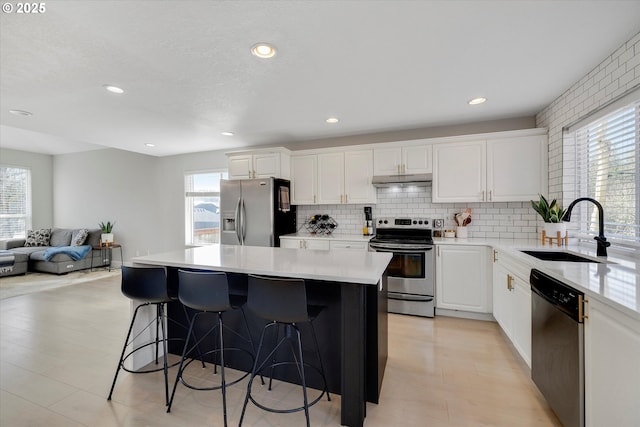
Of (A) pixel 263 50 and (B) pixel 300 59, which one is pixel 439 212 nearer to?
(B) pixel 300 59

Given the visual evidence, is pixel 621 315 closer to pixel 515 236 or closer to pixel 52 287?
pixel 515 236

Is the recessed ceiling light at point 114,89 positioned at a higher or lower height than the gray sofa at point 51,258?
higher

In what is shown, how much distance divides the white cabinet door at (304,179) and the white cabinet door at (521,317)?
2.78m

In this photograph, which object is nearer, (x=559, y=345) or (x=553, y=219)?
(x=559, y=345)

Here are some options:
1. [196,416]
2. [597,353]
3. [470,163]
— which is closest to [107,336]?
[196,416]

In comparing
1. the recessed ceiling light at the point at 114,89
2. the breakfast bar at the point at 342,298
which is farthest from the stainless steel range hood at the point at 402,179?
A: the recessed ceiling light at the point at 114,89

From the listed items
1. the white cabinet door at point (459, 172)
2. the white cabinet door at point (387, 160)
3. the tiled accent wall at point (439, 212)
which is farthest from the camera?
the white cabinet door at point (387, 160)

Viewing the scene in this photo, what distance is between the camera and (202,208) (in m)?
5.64

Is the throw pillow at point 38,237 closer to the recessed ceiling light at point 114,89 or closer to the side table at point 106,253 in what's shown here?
the side table at point 106,253

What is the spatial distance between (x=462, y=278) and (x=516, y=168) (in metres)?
1.46

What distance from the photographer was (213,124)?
3773 millimetres

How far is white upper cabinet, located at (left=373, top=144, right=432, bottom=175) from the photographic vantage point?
3.73 metres

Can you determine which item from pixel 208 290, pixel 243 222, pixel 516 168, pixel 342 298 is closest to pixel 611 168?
pixel 516 168

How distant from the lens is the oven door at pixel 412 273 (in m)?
3.39
